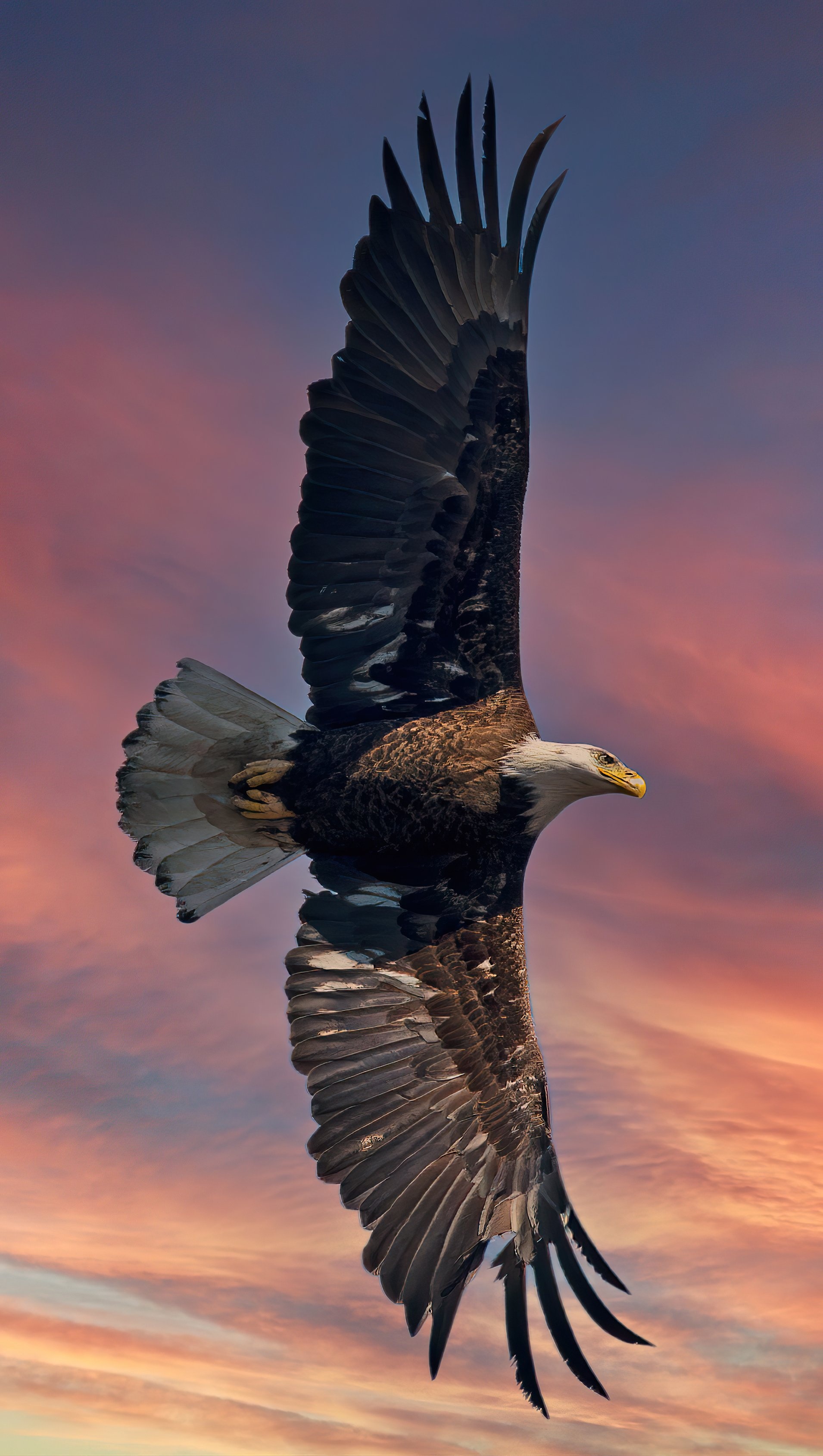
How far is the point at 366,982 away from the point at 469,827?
1.24 m

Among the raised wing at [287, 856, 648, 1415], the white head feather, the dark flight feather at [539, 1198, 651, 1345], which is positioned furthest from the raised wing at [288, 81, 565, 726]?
the dark flight feather at [539, 1198, 651, 1345]

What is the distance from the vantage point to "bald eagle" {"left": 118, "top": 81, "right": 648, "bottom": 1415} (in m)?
5.62

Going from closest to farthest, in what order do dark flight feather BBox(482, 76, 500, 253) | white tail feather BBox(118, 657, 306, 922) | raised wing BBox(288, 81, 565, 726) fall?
dark flight feather BBox(482, 76, 500, 253) → raised wing BBox(288, 81, 565, 726) → white tail feather BBox(118, 657, 306, 922)

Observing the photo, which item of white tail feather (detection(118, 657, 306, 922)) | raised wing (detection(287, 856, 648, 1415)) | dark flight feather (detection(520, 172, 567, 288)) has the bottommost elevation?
raised wing (detection(287, 856, 648, 1415))

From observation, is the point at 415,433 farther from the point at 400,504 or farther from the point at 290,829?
the point at 290,829

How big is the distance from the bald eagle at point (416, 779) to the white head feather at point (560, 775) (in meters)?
0.02

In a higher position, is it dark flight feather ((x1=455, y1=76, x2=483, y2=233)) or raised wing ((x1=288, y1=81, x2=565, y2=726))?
dark flight feather ((x1=455, y1=76, x2=483, y2=233))

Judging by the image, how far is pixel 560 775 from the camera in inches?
223

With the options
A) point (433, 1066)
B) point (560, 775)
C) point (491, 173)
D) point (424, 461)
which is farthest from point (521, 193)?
point (433, 1066)

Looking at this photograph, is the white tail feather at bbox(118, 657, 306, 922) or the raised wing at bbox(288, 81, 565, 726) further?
the white tail feather at bbox(118, 657, 306, 922)

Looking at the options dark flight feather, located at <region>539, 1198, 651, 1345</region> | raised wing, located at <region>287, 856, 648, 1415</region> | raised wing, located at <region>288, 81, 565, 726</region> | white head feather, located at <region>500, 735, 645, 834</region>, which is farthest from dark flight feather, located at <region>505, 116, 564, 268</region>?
dark flight feather, located at <region>539, 1198, 651, 1345</region>

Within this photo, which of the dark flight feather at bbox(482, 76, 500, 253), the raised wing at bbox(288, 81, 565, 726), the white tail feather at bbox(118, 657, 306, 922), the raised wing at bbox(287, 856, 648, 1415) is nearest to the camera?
the dark flight feather at bbox(482, 76, 500, 253)

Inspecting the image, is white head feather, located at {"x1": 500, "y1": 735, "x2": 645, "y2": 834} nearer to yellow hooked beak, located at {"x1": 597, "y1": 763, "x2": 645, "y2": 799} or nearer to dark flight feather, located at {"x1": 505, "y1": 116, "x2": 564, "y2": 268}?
yellow hooked beak, located at {"x1": 597, "y1": 763, "x2": 645, "y2": 799}

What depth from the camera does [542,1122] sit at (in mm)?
6164
